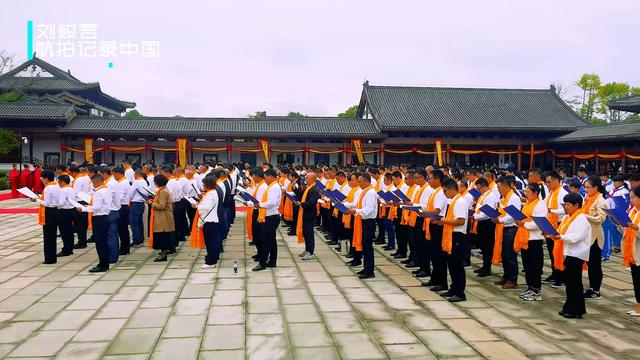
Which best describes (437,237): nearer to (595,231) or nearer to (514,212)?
(514,212)

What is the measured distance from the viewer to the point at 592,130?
28.6 meters

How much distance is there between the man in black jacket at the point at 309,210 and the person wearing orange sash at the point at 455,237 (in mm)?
2929

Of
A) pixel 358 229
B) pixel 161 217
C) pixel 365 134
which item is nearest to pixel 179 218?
pixel 161 217

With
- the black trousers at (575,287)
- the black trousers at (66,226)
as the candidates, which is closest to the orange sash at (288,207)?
the black trousers at (66,226)

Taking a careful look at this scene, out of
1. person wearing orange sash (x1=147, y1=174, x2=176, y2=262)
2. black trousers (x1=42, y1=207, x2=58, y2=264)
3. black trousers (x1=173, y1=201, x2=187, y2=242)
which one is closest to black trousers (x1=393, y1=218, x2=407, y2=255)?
person wearing orange sash (x1=147, y1=174, x2=176, y2=262)

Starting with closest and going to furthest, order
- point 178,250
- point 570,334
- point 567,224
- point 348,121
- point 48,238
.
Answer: point 570,334, point 567,224, point 48,238, point 178,250, point 348,121

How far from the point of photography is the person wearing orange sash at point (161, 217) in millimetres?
8352

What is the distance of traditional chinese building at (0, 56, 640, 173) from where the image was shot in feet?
91.8

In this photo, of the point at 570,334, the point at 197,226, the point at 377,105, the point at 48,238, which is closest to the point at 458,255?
the point at 570,334

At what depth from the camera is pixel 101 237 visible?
7.75 metres

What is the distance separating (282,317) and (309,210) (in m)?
3.32

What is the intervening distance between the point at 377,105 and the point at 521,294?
28126mm

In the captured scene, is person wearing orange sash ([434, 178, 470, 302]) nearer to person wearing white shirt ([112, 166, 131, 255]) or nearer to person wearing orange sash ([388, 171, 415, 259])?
person wearing orange sash ([388, 171, 415, 259])

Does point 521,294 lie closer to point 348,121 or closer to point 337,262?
point 337,262
